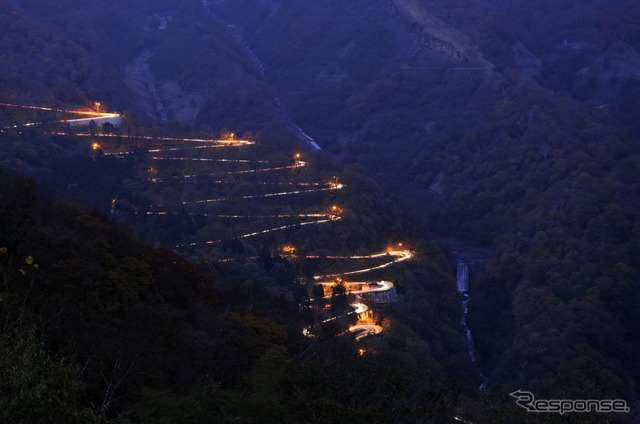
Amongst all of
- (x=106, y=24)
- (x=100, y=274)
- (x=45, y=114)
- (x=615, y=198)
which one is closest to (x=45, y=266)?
(x=100, y=274)

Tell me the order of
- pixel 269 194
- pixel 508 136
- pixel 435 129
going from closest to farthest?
pixel 269 194 < pixel 508 136 < pixel 435 129

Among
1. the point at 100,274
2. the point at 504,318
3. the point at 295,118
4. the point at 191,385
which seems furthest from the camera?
the point at 295,118

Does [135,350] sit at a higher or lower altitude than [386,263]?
higher

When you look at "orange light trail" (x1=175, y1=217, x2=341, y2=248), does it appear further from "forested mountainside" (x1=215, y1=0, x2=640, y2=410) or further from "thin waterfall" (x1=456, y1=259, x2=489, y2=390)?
"forested mountainside" (x1=215, y1=0, x2=640, y2=410)

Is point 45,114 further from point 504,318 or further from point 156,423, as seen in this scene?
point 156,423

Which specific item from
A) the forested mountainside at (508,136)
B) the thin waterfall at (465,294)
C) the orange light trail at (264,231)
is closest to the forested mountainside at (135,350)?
the forested mountainside at (508,136)

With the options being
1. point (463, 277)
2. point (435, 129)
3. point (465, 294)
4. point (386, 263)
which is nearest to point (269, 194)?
point (386, 263)

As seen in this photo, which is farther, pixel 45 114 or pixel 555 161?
pixel 555 161

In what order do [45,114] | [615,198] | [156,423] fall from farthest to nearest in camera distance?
[615,198] < [45,114] < [156,423]

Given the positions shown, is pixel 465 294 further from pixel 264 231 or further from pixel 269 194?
pixel 264 231
